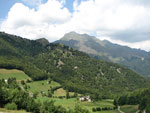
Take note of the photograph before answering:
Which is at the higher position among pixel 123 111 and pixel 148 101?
pixel 148 101

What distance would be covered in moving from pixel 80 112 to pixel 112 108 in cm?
11093

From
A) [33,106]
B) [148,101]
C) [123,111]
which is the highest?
[33,106]

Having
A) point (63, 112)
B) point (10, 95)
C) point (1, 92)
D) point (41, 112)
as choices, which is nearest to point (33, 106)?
point (41, 112)

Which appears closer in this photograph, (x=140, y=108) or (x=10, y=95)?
(x=10, y=95)

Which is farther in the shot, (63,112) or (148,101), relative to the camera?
(148,101)

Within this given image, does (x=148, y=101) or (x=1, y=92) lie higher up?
(x=1, y=92)

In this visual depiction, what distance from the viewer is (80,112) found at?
316 ft

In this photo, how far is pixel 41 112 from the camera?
8856 centimetres

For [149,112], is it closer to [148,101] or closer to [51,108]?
[148,101]

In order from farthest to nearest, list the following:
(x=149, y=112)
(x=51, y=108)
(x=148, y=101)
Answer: (x=148, y=101) < (x=149, y=112) < (x=51, y=108)

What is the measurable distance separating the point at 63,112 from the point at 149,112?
81.7 metres

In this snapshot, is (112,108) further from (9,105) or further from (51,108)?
(9,105)

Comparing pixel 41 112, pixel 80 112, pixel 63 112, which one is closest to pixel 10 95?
pixel 41 112

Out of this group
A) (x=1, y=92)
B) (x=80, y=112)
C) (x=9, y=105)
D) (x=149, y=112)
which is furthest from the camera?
(x=149, y=112)
